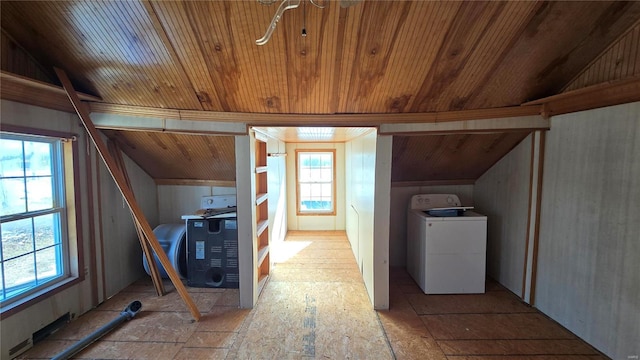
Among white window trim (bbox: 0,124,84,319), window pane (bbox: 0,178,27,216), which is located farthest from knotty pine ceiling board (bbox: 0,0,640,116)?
window pane (bbox: 0,178,27,216)

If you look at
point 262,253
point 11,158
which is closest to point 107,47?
point 11,158

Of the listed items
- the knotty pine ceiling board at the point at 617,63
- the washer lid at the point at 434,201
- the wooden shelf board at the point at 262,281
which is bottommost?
the wooden shelf board at the point at 262,281

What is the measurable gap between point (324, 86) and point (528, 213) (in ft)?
8.43

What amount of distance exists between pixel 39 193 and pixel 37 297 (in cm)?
90

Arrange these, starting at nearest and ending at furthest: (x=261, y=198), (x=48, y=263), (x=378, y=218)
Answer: (x=48, y=263) < (x=378, y=218) < (x=261, y=198)

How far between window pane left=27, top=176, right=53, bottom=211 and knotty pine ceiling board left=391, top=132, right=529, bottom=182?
11.3 feet

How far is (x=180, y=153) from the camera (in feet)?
10.9

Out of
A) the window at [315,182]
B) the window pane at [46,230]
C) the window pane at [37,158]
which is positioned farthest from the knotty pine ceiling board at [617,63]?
the window pane at [46,230]

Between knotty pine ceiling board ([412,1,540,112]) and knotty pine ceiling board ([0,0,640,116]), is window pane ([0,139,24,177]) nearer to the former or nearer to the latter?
knotty pine ceiling board ([0,0,640,116])

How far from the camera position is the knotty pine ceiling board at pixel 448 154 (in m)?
3.06

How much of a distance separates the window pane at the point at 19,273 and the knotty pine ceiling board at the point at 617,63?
4.92 meters

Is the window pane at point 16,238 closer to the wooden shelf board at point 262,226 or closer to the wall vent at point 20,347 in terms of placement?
the wall vent at point 20,347

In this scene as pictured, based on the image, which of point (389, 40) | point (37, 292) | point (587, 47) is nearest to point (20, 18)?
point (37, 292)

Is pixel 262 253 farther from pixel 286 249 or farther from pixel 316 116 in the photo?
pixel 316 116
